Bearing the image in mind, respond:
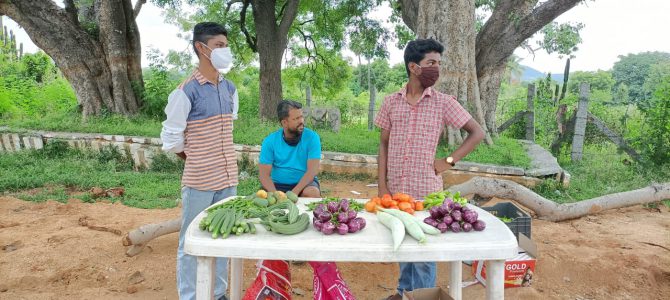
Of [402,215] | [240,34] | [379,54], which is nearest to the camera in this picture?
[402,215]

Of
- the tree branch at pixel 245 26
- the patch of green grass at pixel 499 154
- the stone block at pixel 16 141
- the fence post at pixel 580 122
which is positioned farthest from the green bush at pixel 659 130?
the stone block at pixel 16 141

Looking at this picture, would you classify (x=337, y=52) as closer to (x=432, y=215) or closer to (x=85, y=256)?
(x=85, y=256)

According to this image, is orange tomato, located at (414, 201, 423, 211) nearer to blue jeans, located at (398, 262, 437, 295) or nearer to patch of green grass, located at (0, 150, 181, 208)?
blue jeans, located at (398, 262, 437, 295)

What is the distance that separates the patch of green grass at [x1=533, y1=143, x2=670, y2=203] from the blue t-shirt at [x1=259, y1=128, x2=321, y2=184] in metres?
4.53

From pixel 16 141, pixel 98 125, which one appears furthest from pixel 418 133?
pixel 16 141

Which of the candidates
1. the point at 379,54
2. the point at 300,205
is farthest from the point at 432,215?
the point at 379,54

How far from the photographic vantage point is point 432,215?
8.63 feet

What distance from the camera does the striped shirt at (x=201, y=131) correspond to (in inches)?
124

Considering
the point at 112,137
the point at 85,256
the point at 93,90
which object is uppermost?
the point at 93,90

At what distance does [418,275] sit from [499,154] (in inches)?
227

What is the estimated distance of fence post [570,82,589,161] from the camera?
8.96 meters

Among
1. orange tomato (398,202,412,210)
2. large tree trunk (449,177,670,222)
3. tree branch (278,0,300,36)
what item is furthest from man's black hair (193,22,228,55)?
tree branch (278,0,300,36)

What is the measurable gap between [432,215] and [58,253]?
3.99m

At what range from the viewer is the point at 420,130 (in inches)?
A: 129
